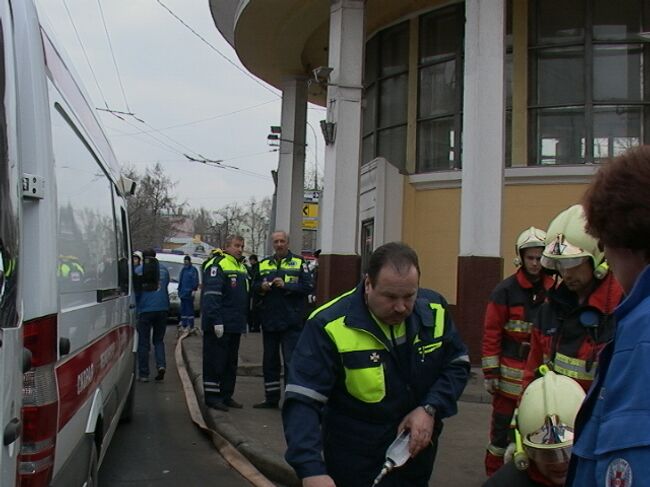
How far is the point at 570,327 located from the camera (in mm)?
3424

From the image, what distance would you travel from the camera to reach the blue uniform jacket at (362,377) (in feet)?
9.20

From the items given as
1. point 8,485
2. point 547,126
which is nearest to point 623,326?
point 8,485

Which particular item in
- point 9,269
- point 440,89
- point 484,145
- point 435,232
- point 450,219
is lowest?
point 9,269

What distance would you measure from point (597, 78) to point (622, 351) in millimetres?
11304

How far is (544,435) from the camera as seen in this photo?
239 cm

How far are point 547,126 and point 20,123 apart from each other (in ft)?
34.8

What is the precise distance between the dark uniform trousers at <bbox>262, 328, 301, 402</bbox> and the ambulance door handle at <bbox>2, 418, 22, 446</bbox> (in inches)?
218

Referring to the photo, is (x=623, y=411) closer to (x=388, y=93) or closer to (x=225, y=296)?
(x=225, y=296)

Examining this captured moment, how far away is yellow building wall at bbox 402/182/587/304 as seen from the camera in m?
11.5

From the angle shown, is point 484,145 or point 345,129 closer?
Answer: point 484,145

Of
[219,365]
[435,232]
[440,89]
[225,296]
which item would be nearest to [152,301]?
[225,296]

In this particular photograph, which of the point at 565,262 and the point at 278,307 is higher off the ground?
the point at 565,262

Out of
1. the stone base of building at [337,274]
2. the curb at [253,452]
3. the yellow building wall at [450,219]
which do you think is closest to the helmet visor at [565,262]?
the curb at [253,452]

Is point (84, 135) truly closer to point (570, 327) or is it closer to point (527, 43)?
point (570, 327)
